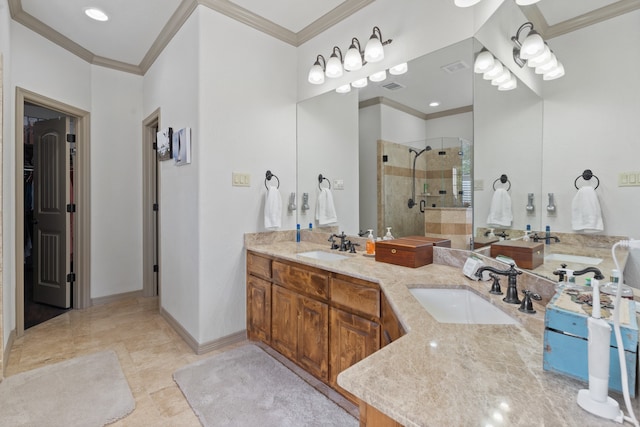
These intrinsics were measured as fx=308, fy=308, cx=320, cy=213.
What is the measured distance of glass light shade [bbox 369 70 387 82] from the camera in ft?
7.29

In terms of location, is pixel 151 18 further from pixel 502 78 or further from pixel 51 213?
pixel 502 78

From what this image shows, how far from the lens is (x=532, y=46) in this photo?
117cm

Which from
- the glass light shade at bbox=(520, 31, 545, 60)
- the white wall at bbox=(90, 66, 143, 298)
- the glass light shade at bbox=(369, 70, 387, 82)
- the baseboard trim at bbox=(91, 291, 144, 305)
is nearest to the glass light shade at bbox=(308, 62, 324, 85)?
the glass light shade at bbox=(369, 70, 387, 82)

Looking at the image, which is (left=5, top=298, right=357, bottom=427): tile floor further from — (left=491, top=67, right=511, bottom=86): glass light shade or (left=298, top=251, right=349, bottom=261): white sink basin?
(left=491, top=67, right=511, bottom=86): glass light shade

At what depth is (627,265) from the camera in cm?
84

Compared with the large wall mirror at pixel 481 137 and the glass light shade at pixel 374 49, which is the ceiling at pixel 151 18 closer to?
the glass light shade at pixel 374 49

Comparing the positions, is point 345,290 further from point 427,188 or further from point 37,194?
point 37,194

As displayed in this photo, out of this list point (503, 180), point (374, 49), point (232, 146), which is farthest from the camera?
point (232, 146)

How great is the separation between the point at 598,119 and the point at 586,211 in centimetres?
29

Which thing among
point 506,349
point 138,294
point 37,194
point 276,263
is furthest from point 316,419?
point 37,194

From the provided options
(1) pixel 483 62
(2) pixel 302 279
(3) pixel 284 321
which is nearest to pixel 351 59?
(1) pixel 483 62

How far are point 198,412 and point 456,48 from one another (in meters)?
2.57

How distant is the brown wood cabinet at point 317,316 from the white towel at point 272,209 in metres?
0.32

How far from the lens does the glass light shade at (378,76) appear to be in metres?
2.22
